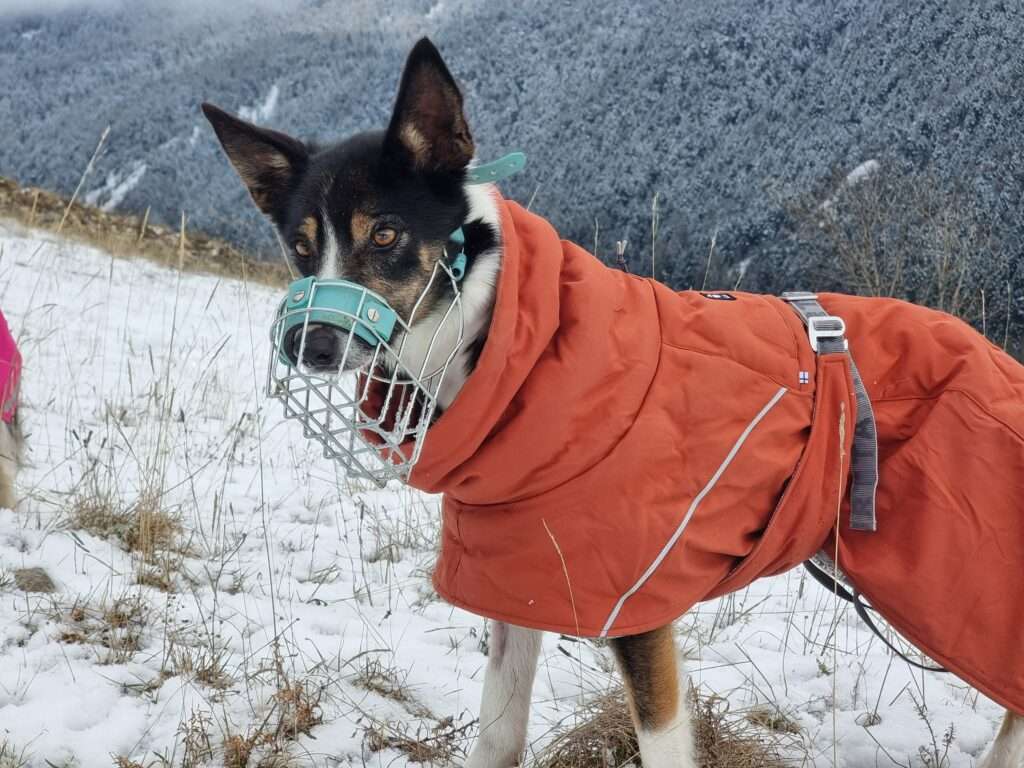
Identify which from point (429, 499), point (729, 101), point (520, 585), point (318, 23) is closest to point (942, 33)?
point (729, 101)

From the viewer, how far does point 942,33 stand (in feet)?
28.7

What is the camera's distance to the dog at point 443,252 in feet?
5.97

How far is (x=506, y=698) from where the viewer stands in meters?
2.22

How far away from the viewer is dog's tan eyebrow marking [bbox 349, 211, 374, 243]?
6.27ft

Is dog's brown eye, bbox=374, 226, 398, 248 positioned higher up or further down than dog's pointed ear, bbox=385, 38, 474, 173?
further down

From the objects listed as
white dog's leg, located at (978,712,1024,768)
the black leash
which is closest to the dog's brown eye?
the black leash

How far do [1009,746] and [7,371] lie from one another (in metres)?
4.03

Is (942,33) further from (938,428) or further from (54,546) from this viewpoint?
(54,546)

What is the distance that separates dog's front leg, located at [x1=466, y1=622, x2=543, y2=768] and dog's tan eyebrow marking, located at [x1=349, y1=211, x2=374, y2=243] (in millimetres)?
1192

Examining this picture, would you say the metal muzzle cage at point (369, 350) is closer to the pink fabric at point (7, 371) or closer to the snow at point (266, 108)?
the pink fabric at point (7, 371)

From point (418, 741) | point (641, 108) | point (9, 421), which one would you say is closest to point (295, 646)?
point (418, 741)

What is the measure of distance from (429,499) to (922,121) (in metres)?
7.52

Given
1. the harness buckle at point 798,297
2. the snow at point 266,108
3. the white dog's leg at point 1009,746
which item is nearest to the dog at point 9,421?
the harness buckle at point 798,297

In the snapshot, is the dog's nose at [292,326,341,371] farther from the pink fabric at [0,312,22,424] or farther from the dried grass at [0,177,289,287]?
the dried grass at [0,177,289,287]
